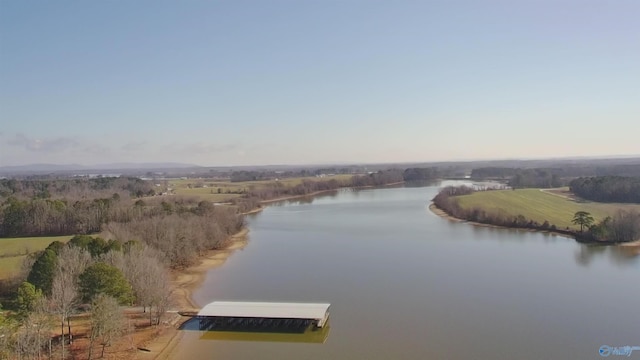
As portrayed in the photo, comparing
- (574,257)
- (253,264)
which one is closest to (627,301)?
(574,257)

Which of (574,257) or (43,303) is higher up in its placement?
(43,303)

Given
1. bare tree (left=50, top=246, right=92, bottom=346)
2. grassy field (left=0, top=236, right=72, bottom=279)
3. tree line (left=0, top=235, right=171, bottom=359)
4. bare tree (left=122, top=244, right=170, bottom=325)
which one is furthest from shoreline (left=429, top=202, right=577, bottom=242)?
grassy field (left=0, top=236, right=72, bottom=279)

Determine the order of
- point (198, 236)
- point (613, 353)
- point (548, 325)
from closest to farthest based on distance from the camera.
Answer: point (613, 353), point (548, 325), point (198, 236)

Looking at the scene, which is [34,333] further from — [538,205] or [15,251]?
[538,205]

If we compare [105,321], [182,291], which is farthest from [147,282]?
[182,291]

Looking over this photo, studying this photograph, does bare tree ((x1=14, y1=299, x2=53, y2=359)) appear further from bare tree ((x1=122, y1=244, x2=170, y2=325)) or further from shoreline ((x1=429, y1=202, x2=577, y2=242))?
shoreline ((x1=429, y1=202, x2=577, y2=242))

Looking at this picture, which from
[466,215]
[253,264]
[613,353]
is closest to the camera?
[613,353]

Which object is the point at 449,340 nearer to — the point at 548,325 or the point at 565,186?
the point at 548,325
